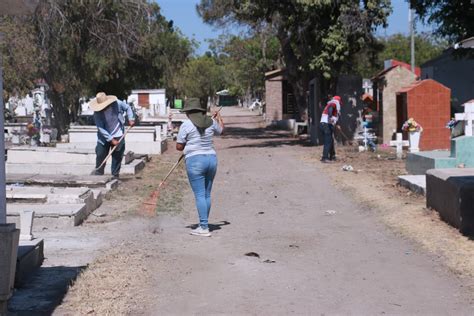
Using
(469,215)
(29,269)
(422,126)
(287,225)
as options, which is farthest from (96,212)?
(422,126)

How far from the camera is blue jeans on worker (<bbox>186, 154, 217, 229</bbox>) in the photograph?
930 cm

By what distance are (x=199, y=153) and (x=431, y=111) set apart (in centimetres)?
1305

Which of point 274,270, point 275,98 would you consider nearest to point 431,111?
point 274,270

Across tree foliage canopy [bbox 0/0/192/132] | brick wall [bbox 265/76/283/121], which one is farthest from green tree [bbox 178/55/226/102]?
tree foliage canopy [bbox 0/0/192/132]

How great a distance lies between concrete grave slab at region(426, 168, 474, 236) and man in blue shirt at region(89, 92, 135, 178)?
19.6 feet

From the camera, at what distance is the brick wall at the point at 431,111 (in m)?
20.8

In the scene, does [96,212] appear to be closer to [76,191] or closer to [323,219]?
[76,191]

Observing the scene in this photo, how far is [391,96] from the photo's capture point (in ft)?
77.0

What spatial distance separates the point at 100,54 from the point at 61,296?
20.9 meters

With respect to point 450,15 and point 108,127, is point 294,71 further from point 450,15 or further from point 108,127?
point 108,127

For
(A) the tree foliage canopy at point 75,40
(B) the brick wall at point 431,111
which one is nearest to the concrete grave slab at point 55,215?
(B) the brick wall at point 431,111

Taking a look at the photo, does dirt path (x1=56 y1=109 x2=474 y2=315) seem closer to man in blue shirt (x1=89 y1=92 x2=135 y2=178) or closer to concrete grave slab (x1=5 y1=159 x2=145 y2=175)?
man in blue shirt (x1=89 y1=92 x2=135 y2=178)

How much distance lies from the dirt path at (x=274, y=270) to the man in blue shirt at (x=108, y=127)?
104 inches

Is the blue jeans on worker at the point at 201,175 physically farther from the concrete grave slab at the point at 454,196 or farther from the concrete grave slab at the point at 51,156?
the concrete grave slab at the point at 51,156
